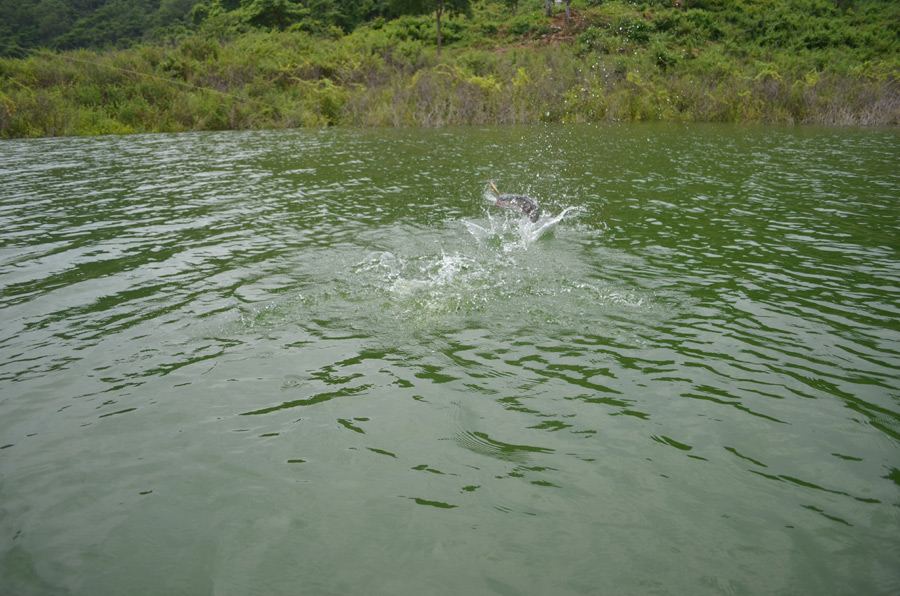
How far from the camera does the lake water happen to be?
3.09 m

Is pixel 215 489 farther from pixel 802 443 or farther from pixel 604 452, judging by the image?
pixel 802 443

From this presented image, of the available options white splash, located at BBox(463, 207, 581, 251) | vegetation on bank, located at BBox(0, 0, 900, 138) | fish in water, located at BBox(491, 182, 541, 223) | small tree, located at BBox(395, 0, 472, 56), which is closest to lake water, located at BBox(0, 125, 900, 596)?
white splash, located at BBox(463, 207, 581, 251)

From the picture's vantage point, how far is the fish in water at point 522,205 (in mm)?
9045

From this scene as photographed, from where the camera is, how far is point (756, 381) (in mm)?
4754

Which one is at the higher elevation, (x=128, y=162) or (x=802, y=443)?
(x=128, y=162)

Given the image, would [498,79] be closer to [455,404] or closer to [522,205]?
[522,205]

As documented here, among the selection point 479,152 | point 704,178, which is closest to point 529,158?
point 479,152

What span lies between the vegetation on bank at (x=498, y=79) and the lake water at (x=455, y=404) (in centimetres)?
1825

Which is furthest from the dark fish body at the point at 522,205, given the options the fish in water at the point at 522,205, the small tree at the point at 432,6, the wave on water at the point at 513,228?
the small tree at the point at 432,6

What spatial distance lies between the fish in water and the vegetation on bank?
19.0 metres

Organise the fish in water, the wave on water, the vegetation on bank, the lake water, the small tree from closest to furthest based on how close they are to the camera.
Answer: the lake water
the wave on water
the fish in water
the vegetation on bank
the small tree

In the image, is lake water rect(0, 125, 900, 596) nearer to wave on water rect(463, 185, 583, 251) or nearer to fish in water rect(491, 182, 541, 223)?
wave on water rect(463, 185, 583, 251)

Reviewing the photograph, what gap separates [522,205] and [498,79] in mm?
23106

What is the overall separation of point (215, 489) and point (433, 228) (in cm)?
654
